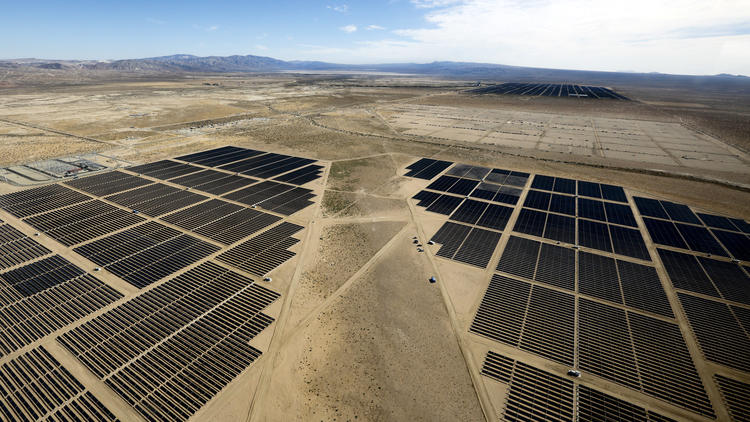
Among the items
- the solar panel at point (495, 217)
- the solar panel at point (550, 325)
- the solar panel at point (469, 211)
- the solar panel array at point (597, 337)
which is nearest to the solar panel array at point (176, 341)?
the solar panel array at point (597, 337)

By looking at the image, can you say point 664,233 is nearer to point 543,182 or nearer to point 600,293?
point 600,293

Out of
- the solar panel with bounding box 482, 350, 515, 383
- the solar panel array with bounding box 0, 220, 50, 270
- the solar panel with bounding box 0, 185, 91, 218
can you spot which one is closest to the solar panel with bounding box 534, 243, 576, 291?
the solar panel with bounding box 482, 350, 515, 383

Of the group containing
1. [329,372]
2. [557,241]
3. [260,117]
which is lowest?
[329,372]

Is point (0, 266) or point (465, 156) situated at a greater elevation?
point (465, 156)

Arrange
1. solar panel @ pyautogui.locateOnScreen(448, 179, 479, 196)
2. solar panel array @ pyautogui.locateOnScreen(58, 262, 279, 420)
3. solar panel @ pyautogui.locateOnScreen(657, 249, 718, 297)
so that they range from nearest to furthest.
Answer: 1. solar panel array @ pyautogui.locateOnScreen(58, 262, 279, 420)
2. solar panel @ pyautogui.locateOnScreen(657, 249, 718, 297)
3. solar panel @ pyautogui.locateOnScreen(448, 179, 479, 196)

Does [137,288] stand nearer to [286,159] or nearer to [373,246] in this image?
[373,246]

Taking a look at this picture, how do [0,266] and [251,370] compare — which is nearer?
[251,370]

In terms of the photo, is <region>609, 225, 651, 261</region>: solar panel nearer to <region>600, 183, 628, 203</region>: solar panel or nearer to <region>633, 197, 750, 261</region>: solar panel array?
<region>633, 197, 750, 261</region>: solar panel array

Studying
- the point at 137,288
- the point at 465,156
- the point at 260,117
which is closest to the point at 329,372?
the point at 137,288
